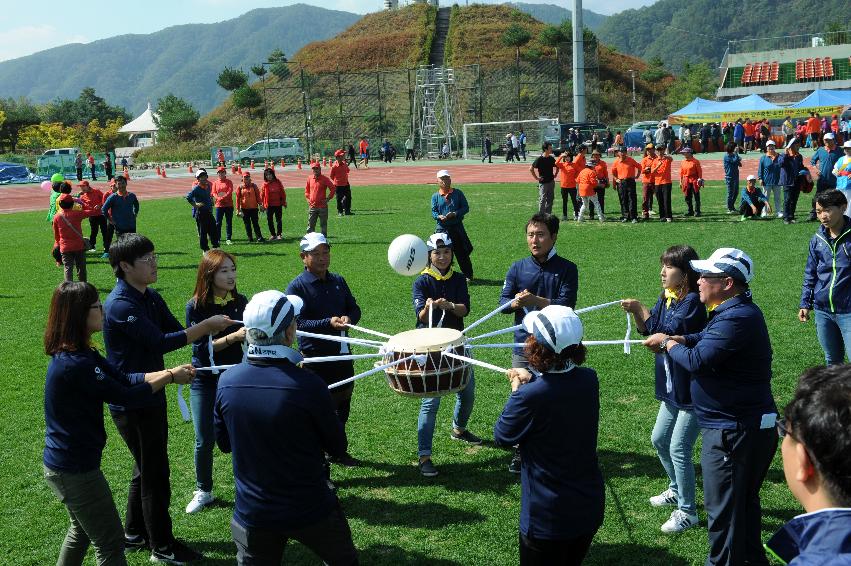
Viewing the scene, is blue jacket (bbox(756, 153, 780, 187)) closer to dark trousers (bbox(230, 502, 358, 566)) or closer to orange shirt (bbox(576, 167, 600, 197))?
orange shirt (bbox(576, 167, 600, 197))

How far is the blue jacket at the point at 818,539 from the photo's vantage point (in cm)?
202

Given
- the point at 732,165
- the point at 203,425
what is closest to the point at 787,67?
the point at 732,165

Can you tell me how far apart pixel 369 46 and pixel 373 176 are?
49.5 meters

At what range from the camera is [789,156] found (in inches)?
799

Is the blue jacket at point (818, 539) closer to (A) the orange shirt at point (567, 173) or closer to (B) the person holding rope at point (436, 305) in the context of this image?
(B) the person holding rope at point (436, 305)

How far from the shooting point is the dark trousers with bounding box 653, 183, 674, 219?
21.4 metres

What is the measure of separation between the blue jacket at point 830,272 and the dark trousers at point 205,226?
14361 mm

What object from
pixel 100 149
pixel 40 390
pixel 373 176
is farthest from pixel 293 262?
pixel 100 149

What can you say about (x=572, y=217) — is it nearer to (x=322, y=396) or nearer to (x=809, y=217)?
(x=809, y=217)

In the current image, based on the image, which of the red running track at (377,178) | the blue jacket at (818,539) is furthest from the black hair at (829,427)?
the red running track at (377,178)

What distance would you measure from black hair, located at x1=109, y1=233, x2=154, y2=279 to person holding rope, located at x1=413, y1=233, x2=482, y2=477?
2381 millimetres

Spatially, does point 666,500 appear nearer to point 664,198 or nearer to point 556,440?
point 556,440

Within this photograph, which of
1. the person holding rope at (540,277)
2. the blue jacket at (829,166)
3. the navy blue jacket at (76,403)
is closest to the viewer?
the navy blue jacket at (76,403)

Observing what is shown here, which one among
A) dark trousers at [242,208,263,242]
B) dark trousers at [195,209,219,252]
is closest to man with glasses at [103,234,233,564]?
dark trousers at [195,209,219,252]
